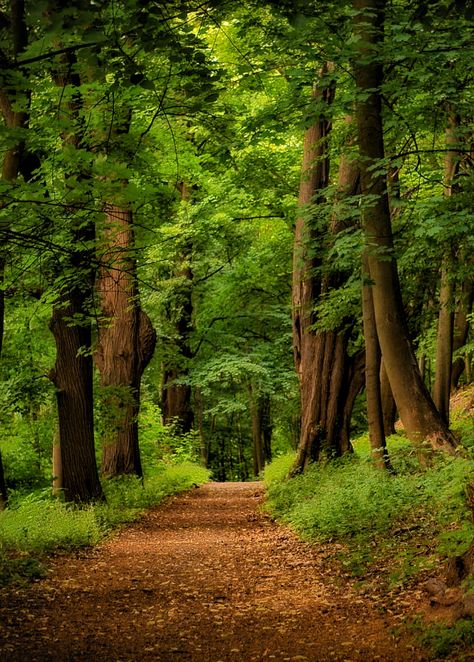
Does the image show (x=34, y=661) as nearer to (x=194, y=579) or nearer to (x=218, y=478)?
(x=194, y=579)

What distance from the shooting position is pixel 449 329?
1262cm

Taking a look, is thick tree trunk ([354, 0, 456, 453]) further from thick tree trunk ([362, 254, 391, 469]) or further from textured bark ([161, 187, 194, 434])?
textured bark ([161, 187, 194, 434])

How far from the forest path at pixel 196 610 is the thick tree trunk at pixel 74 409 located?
2.23 metres

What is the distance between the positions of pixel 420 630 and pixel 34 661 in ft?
8.74

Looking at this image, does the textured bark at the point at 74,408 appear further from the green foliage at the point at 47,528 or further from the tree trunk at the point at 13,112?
the tree trunk at the point at 13,112

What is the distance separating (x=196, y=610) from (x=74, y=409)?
20.9 ft

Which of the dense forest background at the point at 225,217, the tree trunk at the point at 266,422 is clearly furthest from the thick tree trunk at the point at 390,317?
the tree trunk at the point at 266,422

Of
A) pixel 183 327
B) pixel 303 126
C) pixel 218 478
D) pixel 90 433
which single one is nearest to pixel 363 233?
pixel 303 126

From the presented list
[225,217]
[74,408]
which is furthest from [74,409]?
[225,217]

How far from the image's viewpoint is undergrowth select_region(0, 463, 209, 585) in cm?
779

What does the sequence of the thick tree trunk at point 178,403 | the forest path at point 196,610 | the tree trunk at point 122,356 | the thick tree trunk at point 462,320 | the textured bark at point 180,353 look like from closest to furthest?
the forest path at point 196,610 → the thick tree trunk at point 462,320 → the tree trunk at point 122,356 → the textured bark at point 180,353 → the thick tree trunk at point 178,403

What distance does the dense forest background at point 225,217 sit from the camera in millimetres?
6125

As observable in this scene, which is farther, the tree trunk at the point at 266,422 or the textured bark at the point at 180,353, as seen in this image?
the tree trunk at the point at 266,422

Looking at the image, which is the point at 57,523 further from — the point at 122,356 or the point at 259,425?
the point at 259,425
